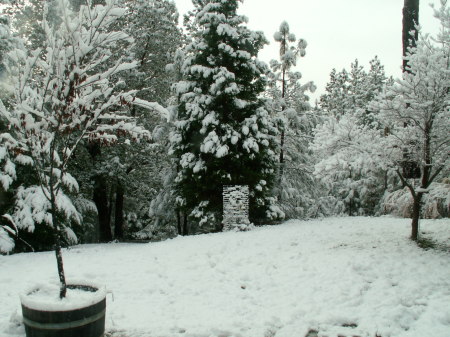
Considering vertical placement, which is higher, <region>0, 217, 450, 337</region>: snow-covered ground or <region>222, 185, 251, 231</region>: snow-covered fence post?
<region>222, 185, 251, 231</region>: snow-covered fence post

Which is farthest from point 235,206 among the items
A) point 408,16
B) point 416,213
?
point 408,16

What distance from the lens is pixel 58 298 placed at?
4695 mm

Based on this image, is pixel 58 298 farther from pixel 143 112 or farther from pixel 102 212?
pixel 143 112

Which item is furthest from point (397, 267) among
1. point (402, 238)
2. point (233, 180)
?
point (233, 180)

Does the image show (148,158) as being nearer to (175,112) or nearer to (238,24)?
(175,112)

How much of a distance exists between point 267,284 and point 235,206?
6.38 metres

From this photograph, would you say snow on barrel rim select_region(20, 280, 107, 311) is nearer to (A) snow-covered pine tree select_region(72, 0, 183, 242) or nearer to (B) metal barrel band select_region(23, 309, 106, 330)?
(B) metal barrel band select_region(23, 309, 106, 330)

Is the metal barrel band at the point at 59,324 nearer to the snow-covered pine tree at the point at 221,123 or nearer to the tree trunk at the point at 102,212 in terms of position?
the snow-covered pine tree at the point at 221,123

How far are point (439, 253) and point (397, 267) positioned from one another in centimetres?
157

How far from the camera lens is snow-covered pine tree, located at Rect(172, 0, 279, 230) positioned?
47.5 ft

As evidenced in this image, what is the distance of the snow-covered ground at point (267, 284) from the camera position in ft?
17.9

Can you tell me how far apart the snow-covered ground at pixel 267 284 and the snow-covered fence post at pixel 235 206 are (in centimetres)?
221

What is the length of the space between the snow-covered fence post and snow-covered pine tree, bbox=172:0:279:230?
0.69 m

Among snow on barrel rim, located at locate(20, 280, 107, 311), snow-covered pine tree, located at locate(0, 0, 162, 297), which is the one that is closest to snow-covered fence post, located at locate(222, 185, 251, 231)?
snow on barrel rim, located at locate(20, 280, 107, 311)
